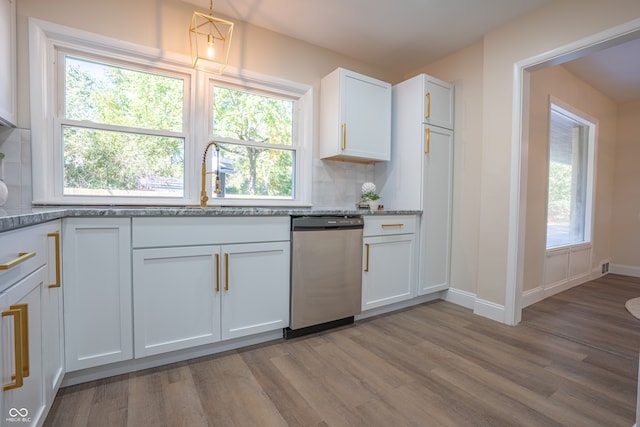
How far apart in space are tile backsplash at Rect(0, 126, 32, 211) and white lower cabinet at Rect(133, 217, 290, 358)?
82 cm

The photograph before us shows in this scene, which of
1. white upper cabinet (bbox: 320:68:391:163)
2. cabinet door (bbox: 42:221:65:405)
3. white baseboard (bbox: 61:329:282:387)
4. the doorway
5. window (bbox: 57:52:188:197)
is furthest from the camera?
white upper cabinet (bbox: 320:68:391:163)

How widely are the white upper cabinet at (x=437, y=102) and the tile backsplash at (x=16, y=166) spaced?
298 centimetres

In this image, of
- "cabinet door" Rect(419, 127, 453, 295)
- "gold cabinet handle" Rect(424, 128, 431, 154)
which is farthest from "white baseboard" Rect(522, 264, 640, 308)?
"gold cabinet handle" Rect(424, 128, 431, 154)

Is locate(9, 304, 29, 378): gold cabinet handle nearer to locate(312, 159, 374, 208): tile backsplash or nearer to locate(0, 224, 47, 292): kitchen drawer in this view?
locate(0, 224, 47, 292): kitchen drawer

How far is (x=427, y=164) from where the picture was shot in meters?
2.85

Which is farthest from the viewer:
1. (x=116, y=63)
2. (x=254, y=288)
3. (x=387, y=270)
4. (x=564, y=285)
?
(x=564, y=285)

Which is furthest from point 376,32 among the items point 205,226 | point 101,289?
point 101,289

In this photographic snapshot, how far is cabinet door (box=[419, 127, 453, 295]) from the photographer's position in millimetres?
2863

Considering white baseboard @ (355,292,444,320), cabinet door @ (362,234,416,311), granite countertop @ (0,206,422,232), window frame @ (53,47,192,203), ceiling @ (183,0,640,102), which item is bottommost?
white baseboard @ (355,292,444,320)

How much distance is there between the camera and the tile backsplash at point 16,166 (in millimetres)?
1771

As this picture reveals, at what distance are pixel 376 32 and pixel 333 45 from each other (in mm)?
435

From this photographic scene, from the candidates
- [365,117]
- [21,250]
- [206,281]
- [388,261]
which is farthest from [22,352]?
[365,117]

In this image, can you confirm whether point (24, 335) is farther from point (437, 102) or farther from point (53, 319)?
point (437, 102)

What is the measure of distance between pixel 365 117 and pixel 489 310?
2053 mm
